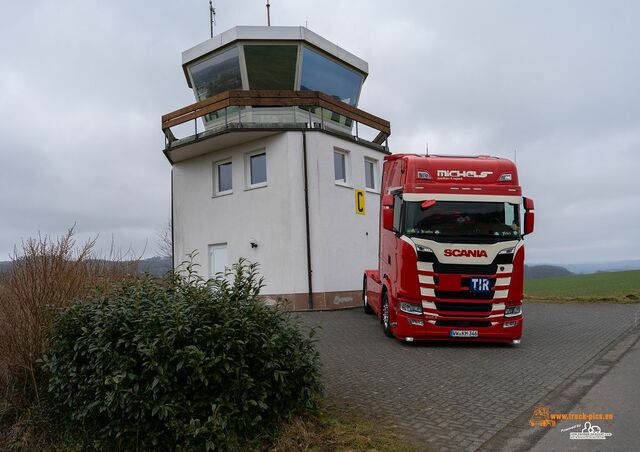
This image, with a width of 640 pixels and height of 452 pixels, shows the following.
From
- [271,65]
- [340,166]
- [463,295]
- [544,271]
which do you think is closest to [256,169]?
[340,166]

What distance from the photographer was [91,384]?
4520 millimetres

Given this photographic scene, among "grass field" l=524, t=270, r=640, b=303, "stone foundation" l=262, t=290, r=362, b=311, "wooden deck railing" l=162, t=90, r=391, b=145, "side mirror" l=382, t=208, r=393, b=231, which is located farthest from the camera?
"grass field" l=524, t=270, r=640, b=303

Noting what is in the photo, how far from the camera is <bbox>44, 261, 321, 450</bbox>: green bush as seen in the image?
13.8 ft

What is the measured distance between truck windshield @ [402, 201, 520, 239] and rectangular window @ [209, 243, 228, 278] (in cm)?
901

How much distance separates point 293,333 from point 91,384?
1.87m

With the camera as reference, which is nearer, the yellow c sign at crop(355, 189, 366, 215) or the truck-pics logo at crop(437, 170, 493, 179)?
the truck-pics logo at crop(437, 170, 493, 179)

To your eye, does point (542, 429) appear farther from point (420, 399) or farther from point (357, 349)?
point (357, 349)

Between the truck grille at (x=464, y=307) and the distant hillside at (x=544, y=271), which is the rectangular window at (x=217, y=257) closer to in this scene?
the truck grille at (x=464, y=307)

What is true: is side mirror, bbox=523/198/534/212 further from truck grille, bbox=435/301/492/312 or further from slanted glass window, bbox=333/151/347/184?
slanted glass window, bbox=333/151/347/184

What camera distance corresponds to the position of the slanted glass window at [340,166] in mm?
16859

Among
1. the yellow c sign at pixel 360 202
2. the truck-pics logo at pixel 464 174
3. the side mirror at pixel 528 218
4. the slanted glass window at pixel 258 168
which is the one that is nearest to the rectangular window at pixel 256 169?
the slanted glass window at pixel 258 168

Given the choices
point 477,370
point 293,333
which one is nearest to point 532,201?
point 477,370

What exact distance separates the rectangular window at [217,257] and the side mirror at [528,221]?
10.2 metres

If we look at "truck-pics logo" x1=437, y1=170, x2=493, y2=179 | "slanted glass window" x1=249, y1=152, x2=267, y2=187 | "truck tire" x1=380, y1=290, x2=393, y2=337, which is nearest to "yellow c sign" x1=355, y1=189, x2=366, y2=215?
"slanted glass window" x1=249, y1=152, x2=267, y2=187
